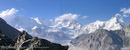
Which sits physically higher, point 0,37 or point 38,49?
point 0,37

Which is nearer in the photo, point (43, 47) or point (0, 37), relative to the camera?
point (43, 47)

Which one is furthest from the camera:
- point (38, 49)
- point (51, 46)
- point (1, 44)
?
point (1, 44)

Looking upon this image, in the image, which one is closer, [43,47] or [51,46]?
[43,47]

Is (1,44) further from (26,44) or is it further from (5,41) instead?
(26,44)

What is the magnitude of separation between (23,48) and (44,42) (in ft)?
15.4

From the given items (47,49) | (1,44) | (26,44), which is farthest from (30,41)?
(1,44)

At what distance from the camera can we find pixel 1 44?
2275 inches

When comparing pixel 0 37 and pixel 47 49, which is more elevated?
pixel 0 37

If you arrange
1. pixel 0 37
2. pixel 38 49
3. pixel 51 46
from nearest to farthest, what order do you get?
1. pixel 38 49
2. pixel 51 46
3. pixel 0 37

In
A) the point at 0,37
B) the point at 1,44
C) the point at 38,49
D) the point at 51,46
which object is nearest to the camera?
the point at 38,49

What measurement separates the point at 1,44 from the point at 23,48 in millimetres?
9464

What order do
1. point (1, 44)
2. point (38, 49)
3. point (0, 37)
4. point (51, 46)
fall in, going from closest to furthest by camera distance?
point (38, 49), point (51, 46), point (1, 44), point (0, 37)

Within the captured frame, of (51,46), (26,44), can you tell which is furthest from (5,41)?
(51,46)

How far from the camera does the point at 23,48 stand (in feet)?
167
